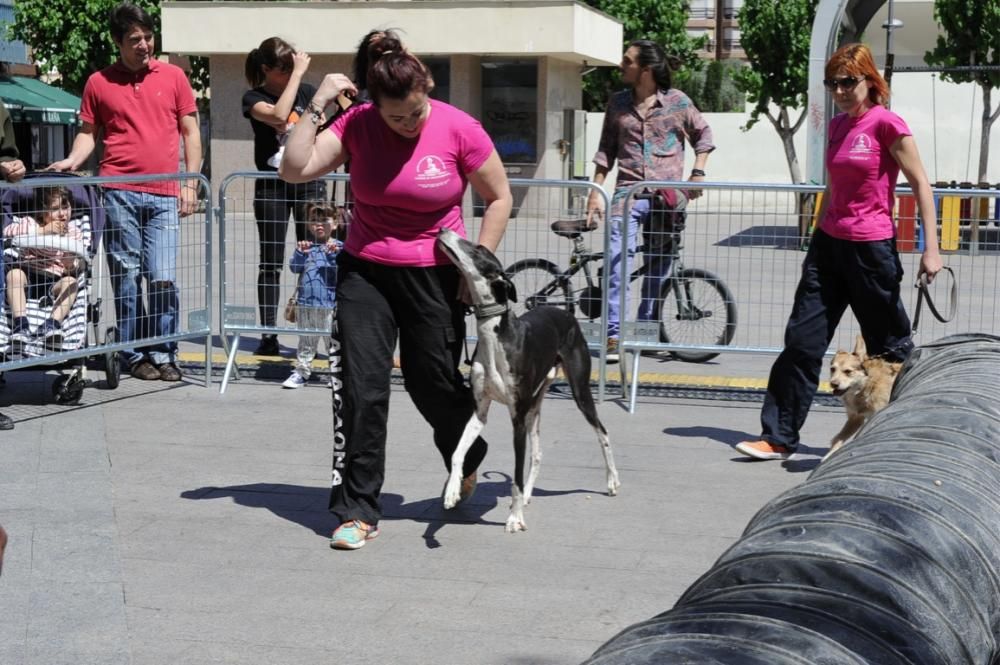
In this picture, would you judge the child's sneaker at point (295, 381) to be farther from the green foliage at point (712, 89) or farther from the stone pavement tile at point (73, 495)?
the green foliage at point (712, 89)

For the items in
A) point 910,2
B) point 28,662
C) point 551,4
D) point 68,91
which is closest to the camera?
point 28,662

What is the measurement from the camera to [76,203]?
27.2 ft

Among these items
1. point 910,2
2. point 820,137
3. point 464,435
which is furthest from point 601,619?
point 910,2

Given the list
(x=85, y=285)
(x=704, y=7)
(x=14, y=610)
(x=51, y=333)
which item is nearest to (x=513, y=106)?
(x=85, y=285)

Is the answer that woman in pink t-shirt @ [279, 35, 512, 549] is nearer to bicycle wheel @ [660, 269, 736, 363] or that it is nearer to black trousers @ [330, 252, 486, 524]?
black trousers @ [330, 252, 486, 524]

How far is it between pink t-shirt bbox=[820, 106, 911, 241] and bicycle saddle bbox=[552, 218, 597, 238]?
299 cm

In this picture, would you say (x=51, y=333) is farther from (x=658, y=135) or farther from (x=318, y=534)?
(x=658, y=135)

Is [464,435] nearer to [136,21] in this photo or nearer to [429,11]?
[136,21]

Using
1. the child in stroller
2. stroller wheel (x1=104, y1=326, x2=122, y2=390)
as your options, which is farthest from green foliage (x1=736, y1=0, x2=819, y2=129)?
the child in stroller

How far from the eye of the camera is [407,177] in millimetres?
5480

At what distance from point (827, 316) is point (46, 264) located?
14.6ft

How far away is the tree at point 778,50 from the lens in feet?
110

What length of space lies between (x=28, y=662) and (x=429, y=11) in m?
28.4

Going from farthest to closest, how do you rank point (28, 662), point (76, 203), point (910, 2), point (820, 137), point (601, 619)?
point (910, 2) < point (820, 137) < point (76, 203) < point (601, 619) < point (28, 662)
